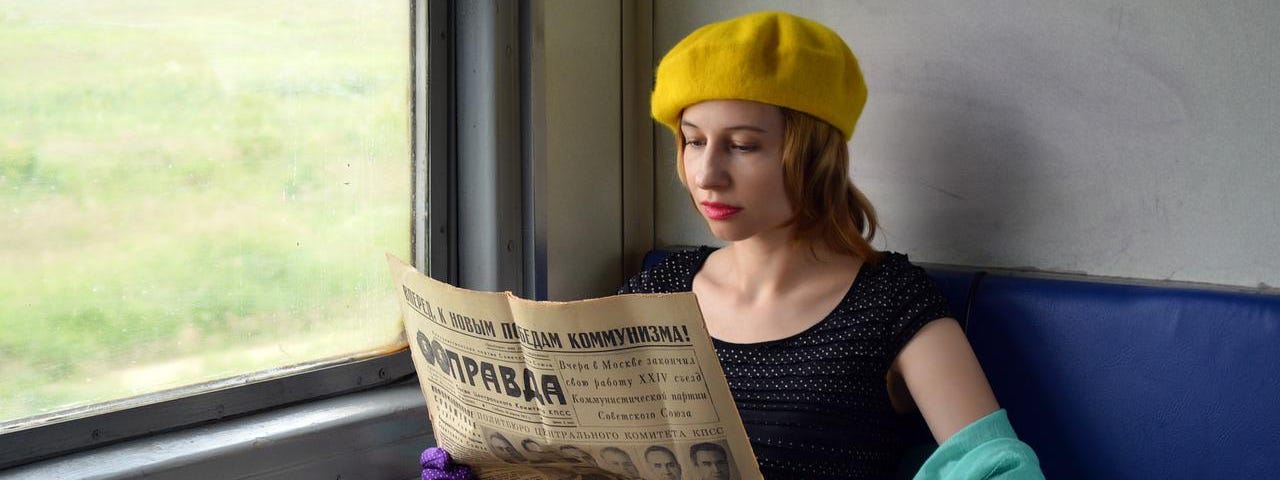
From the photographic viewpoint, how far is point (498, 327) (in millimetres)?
1124

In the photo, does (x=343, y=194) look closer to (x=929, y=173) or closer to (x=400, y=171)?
(x=400, y=171)

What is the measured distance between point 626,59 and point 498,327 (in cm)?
93

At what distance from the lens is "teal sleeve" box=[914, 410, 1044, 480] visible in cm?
109

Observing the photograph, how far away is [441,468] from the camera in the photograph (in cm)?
123

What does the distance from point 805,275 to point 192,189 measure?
0.83 metres

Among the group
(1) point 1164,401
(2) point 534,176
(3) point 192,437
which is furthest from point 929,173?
(3) point 192,437

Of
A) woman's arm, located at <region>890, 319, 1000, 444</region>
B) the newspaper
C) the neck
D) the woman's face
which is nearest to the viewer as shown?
the newspaper

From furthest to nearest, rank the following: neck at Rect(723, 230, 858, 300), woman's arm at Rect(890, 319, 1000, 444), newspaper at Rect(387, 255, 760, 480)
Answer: neck at Rect(723, 230, 858, 300)
woman's arm at Rect(890, 319, 1000, 444)
newspaper at Rect(387, 255, 760, 480)

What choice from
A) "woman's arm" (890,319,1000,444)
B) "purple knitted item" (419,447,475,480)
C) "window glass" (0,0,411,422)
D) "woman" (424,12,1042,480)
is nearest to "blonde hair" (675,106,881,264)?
"woman" (424,12,1042,480)

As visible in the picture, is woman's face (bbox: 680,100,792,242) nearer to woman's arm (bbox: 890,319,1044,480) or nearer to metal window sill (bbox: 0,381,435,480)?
woman's arm (bbox: 890,319,1044,480)

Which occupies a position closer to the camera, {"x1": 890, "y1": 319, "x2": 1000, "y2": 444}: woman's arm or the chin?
{"x1": 890, "y1": 319, "x2": 1000, "y2": 444}: woman's arm

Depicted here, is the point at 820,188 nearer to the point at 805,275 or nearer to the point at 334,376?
the point at 805,275

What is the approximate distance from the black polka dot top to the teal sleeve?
0.46 ft

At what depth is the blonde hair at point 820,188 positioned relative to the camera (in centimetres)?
127
